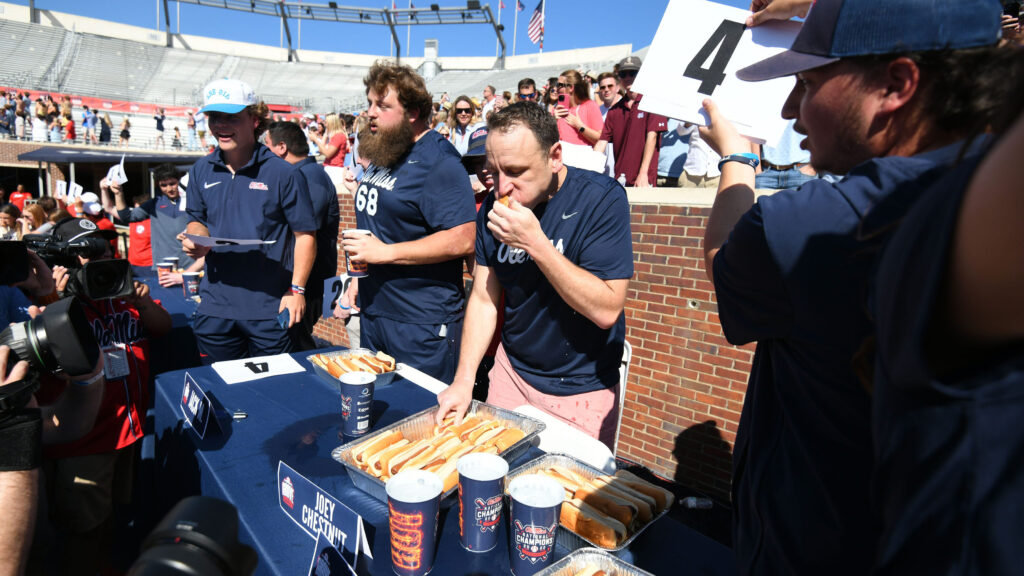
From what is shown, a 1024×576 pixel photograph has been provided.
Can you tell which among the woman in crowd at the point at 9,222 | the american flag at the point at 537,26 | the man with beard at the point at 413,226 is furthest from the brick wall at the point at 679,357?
the american flag at the point at 537,26

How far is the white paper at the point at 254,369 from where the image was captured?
7.84 feet

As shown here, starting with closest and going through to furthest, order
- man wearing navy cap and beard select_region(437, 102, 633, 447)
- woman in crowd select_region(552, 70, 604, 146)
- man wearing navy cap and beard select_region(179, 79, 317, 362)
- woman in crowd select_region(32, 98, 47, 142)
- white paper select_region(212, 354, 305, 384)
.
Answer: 1. man wearing navy cap and beard select_region(437, 102, 633, 447)
2. white paper select_region(212, 354, 305, 384)
3. man wearing navy cap and beard select_region(179, 79, 317, 362)
4. woman in crowd select_region(552, 70, 604, 146)
5. woman in crowd select_region(32, 98, 47, 142)

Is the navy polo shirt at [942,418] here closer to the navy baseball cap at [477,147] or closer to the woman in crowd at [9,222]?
the navy baseball cap at [477,147]

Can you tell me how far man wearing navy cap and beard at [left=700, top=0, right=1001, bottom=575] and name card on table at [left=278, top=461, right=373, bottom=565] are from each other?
0.81m

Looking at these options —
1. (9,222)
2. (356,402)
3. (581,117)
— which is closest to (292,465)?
(356,402)

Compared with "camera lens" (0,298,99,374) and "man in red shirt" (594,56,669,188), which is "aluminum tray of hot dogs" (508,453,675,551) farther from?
"man in red shirt" (594,56,669,188)

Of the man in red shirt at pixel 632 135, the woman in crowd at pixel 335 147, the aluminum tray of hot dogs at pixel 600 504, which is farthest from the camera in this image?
the woman in crowd at pixel 335 147

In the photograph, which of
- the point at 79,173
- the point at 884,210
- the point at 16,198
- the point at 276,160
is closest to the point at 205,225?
the point at 276,160

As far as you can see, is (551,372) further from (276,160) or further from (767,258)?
(276,160)

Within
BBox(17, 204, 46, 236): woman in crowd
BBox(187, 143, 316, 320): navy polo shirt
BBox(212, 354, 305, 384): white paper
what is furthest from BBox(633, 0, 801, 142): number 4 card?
BBox(17, 204, 46, 236): woman in crowd

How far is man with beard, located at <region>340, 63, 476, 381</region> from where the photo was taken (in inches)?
105

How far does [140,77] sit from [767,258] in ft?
150

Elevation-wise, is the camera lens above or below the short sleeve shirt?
below

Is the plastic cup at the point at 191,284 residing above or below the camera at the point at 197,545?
below
